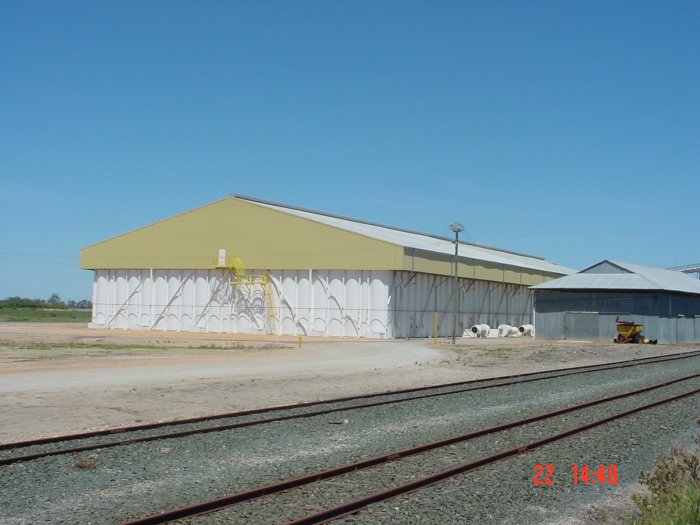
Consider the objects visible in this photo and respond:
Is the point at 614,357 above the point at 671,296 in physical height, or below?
below

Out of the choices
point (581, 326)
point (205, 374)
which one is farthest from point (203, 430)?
point (581, 326)

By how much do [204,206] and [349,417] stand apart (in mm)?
42645

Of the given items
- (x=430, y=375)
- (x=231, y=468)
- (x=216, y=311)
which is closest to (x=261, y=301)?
(x=216, y=311)

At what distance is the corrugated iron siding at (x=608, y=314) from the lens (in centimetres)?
5000

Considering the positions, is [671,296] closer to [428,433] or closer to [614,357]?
[614,357]

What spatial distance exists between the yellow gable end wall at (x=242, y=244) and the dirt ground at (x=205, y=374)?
26.0 ft

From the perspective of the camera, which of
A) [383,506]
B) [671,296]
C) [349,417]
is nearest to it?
[383,506]

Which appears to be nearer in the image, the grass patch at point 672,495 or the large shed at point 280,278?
the grass patch at point 672,495

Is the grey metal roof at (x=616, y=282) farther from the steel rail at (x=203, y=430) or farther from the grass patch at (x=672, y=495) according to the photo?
the grass patch at (x=672, y=495)

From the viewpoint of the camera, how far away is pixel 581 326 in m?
52.0

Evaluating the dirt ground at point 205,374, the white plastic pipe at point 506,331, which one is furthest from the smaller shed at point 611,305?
the dirt ground at point 205,374

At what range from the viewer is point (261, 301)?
2126 inches
